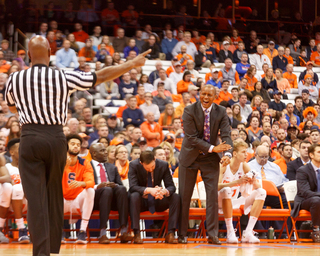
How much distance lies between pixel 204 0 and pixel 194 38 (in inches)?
155

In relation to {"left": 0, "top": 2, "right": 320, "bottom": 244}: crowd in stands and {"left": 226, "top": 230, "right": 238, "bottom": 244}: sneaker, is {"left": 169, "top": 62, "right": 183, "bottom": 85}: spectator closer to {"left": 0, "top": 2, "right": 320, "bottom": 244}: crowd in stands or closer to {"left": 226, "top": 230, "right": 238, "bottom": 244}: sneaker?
{"left": 0, "top": 2, "right": 320, "bottom": 244}: crowd in stands

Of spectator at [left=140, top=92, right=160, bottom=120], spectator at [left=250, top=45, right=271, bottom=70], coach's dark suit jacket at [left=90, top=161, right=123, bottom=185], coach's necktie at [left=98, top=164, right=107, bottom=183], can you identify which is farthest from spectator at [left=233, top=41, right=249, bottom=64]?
coach's necktie at [left=98, top=164, right=107, bottom=183]

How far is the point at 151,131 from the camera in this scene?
9.60 metres

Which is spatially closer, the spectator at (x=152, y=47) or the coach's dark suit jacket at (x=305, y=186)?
the coach's dark suit jacket at (x=305, y=186)

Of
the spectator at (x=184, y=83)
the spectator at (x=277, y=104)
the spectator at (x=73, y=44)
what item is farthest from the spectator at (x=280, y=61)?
the spectator at (x=73, y=44)

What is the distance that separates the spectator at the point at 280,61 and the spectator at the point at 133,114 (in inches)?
263

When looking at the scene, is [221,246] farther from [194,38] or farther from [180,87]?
[194,38]

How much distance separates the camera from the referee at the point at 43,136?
137 inches

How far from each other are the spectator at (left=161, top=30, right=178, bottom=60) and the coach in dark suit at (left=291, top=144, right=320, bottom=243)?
773 centimetres

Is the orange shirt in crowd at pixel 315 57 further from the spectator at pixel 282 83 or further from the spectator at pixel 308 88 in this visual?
the spectator at pixel 282 83

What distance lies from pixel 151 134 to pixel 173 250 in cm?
423

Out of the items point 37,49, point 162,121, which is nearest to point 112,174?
point 37,49

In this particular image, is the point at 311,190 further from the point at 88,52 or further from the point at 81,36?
the point at 81,36

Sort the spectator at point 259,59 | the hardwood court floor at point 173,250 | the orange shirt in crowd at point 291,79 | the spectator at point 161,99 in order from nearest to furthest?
the hardwood court floor at point 173,250 → the spectator at point 161,99 → the orange shirt in crowd at point 291,79 → the spectator at point 259,59
